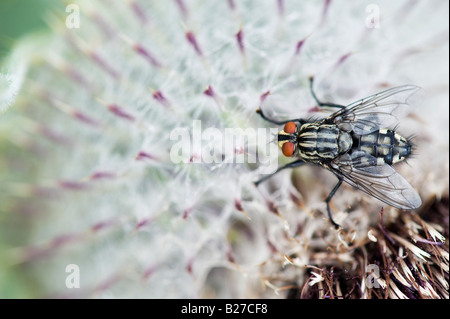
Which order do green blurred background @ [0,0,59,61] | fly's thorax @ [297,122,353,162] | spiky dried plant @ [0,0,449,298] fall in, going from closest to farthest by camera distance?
fly's thorax @ [297,122,353,162] < spiky dried plant @ [0,0,449,298] < green blurred background @ [0,0,59,61]

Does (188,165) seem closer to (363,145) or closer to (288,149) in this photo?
(288,149)

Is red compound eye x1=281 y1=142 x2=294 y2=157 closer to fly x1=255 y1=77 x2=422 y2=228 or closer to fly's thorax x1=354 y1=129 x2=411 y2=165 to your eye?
fly x1=255 y1=77 x2=422 y2=228

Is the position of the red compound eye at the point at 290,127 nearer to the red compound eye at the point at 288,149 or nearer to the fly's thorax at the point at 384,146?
the red compound eye at the point at 288,149

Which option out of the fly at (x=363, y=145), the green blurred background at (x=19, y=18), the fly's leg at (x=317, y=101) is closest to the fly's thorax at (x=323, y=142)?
the fly at (x=363, y=145)

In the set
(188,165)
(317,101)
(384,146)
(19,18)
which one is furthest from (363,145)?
(19,18)

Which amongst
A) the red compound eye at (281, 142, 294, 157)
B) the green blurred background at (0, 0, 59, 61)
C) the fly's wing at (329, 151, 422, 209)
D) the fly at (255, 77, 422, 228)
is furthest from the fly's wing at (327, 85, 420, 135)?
the green blurred background at (0, 0, 59, 61)

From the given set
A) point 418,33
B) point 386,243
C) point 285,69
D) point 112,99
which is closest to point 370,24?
point 418,33
